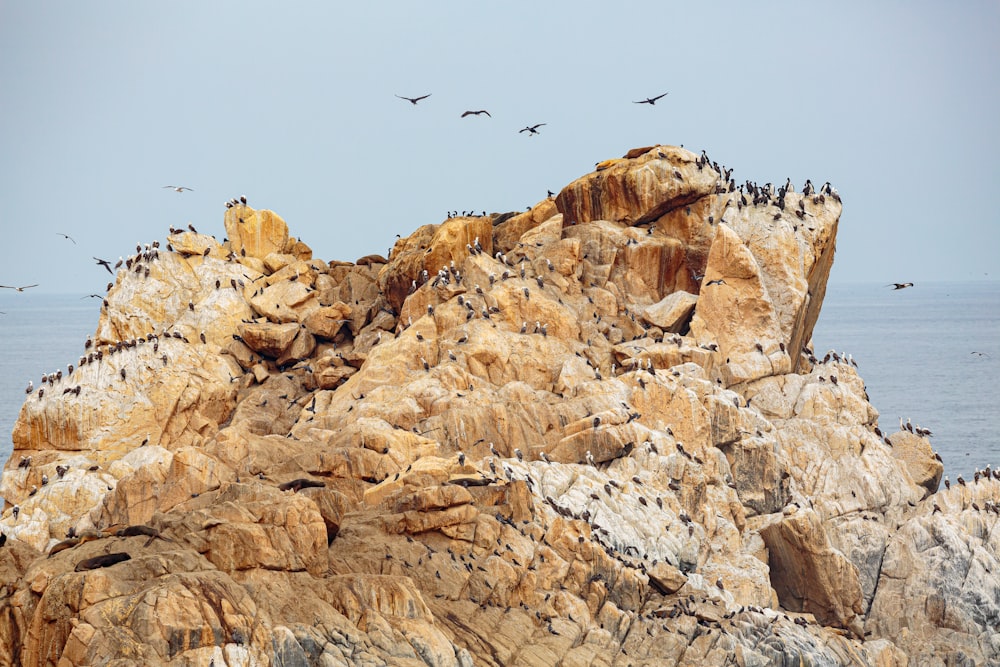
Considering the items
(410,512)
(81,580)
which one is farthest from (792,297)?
(81,580)

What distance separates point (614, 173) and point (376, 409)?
863 inches

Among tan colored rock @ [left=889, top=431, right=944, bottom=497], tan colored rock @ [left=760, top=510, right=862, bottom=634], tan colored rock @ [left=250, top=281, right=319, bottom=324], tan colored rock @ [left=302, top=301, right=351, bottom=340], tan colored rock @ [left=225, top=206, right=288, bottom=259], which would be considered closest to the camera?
tan colored rock @ [left=760, top=510, right=862, bottom=634]

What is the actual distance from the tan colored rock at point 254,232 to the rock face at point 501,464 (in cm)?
19

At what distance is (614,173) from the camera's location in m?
83.3

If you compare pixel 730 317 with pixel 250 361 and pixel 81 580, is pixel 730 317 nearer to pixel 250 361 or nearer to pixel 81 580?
pixel 250 361

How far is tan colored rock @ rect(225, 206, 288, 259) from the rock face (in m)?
0.19

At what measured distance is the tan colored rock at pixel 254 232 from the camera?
88625 mm

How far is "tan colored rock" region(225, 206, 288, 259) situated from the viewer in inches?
3489

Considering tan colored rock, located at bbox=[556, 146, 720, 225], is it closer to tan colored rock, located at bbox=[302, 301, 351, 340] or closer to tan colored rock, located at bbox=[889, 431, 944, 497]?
tan colored rock, located at bbox=[302, 301, 351, 340]

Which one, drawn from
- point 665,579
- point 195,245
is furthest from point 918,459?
point 195,245

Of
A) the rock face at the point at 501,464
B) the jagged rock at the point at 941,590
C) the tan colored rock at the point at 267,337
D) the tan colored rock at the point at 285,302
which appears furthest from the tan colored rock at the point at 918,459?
the tan colored rock at the point at 285,302

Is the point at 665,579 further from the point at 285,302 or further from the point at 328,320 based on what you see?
the point at 285,302

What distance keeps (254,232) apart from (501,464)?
105ft

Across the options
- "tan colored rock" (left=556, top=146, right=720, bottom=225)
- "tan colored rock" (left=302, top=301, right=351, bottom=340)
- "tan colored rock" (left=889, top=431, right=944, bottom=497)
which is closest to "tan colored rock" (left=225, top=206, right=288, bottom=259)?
"tan colored rock" (left=302, top=301, right=351, bottom=340)
